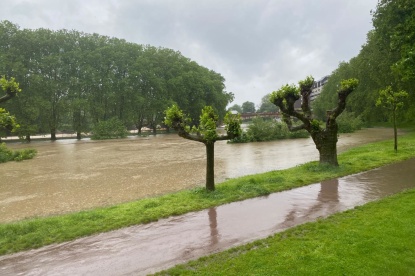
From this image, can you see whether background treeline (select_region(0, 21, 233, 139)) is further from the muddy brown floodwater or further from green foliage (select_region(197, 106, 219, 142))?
green foliage (select_region(197, 106, 219, 142))

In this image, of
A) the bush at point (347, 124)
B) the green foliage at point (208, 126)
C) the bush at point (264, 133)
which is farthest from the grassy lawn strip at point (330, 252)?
the bush at point (347, 124)

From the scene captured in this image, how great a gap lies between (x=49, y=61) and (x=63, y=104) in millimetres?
6692

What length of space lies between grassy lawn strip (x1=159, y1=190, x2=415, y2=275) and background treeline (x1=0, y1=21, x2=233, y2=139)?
148ft

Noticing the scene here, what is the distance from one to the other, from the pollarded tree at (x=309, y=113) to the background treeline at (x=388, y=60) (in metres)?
3.38

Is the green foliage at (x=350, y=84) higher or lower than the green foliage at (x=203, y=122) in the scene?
higher

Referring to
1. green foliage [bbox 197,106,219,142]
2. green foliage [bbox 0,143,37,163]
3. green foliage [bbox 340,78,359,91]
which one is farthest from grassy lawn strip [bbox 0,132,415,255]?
green foliage [bbox 0,143,37,163]

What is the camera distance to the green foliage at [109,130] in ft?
159

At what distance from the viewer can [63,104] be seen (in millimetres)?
48312

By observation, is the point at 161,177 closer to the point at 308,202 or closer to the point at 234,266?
the point at 308,202

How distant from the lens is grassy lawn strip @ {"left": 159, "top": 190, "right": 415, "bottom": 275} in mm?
4493

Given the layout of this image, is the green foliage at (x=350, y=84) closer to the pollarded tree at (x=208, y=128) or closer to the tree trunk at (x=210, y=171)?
the pollarded tree at (x=208, y=128)

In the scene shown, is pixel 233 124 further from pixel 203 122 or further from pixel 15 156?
pixel 15 156

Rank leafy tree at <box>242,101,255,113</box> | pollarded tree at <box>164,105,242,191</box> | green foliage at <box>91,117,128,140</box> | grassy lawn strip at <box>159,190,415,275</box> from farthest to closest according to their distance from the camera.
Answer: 1. leafy tree at <box>242,101,255,113</box>
2. green foliage at <box>91,117,128,140</box>
3. pollarded tree at <box>164,105,242,191</box>
4. grassy lawn strip at <box>159,190,415,275</box>

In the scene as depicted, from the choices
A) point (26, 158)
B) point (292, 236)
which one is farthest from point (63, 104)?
point (292, 236)
